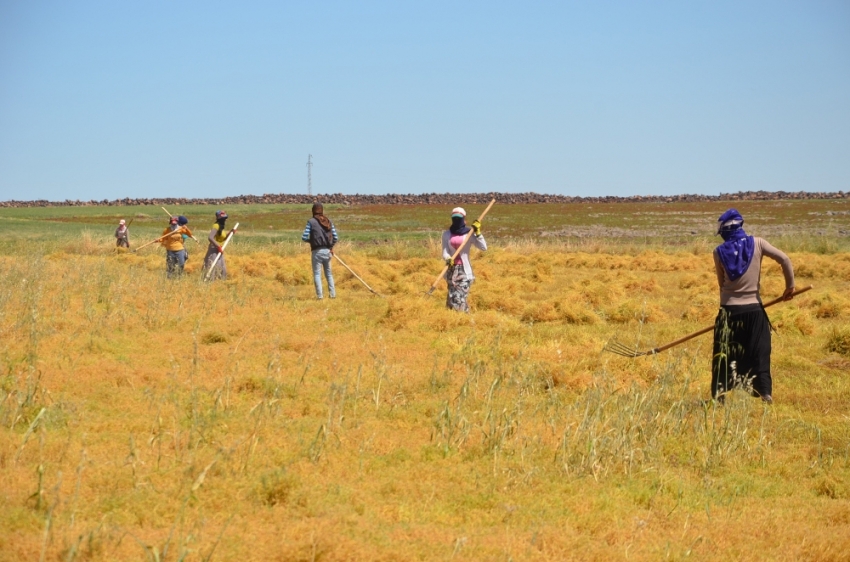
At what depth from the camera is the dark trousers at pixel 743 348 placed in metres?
8.23

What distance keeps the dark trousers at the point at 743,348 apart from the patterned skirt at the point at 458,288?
4.87 m

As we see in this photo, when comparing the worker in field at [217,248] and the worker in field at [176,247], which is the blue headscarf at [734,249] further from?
the worker in field at [176,247]

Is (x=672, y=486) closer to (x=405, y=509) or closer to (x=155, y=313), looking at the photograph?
(x=405, y=509)

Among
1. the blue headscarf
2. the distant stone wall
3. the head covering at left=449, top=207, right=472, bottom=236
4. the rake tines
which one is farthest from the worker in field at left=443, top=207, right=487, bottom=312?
the distant stone wall

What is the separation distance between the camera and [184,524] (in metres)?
4.86

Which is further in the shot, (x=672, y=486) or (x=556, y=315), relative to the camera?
(x=556, y=315)

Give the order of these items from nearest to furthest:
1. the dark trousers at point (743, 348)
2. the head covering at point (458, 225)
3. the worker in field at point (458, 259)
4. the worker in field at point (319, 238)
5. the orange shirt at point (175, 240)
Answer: the dark trousers at point (743, 348) < the worker in field at point (458, 259) < the head covering at point (458, 225) < the worker in field at point (319, 238) < the orange shirt at point (175, 240)

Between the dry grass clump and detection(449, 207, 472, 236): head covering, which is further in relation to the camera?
detection(449, 207, 472, 236): head covering

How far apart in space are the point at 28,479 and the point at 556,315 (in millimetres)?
9091

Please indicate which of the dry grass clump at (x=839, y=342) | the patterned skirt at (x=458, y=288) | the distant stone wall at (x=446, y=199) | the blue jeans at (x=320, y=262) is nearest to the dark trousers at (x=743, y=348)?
the dry grass clump at (x=839, y=342)

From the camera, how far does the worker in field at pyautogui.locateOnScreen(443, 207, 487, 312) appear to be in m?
12.5

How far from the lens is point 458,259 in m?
12.6

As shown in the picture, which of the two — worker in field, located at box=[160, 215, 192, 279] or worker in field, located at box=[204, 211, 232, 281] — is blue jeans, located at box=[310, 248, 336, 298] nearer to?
worker in field, located at box=[204, 211, 232, 281]

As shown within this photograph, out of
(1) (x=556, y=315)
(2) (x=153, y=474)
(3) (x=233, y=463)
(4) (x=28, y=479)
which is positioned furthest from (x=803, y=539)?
(1) (x=556, y=315)
